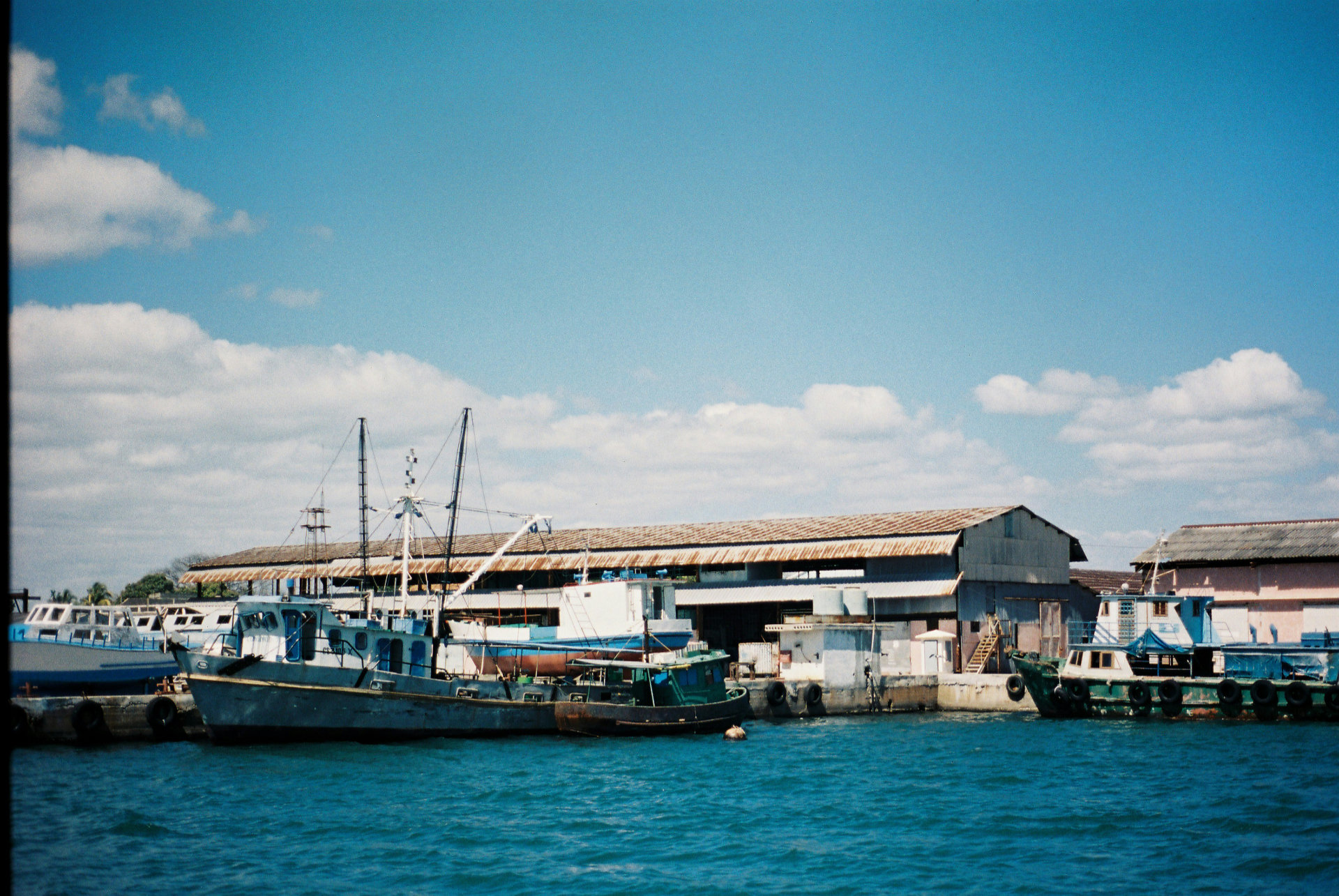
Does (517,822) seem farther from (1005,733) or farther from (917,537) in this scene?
(917,537)

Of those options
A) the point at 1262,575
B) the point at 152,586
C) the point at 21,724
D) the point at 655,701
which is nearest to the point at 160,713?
the point at 21,724

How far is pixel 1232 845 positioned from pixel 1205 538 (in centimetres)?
4198

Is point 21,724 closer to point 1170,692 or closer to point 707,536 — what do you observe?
point 707,536

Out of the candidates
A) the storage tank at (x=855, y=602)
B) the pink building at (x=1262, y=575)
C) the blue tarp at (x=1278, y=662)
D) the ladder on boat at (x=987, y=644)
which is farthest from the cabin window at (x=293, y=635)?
the pink building at (x=1262, y=575)

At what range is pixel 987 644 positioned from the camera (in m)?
50.2

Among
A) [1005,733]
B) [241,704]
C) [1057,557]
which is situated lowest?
[1005,733]

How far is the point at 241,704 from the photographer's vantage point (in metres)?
29.9

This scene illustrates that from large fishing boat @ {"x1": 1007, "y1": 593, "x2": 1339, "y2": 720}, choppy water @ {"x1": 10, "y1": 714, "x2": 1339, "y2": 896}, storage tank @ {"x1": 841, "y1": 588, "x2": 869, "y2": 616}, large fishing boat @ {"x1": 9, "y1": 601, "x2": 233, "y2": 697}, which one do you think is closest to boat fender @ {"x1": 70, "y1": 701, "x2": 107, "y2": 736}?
choppy water @ {"x1": 10, "y1": 714, "x2": 1339, "y2": 896}

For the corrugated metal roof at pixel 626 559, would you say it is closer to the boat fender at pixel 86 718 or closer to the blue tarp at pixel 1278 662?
the blue tarp at pixel 1278 662

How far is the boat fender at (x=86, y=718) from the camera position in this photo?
31453 mm

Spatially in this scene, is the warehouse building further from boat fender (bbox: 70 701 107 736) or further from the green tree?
the green tree

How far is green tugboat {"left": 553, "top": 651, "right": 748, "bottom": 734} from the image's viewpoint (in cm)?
3497

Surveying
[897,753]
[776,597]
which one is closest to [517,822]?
[897,753]

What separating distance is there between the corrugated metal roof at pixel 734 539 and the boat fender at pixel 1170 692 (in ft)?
35.0
